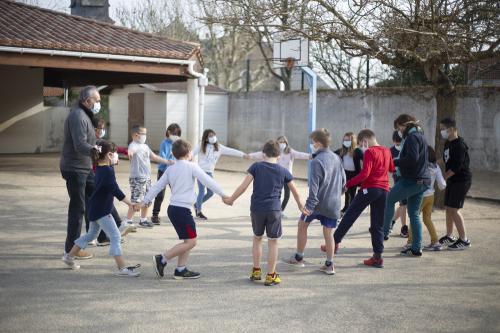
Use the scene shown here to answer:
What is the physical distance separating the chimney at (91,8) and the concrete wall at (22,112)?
1310cm

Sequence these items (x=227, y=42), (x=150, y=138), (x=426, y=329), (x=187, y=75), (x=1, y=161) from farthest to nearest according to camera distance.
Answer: (x=227, y=42) → (x=150, y=138) → (x=1, y=161) → (x=187, y=75) → (x=426, y=329)

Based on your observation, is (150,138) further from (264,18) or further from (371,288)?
(371,288)

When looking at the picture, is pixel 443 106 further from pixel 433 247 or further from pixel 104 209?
pixel 104 209

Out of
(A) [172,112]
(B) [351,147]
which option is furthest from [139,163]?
(A) [172,112]

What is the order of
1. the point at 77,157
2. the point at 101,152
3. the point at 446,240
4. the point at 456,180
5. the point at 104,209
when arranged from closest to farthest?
the point at 104,209 → the point at 101,152 → the point at 77,157 → the point at 456,180 → the point at 446,240

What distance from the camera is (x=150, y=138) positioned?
91.4 ft

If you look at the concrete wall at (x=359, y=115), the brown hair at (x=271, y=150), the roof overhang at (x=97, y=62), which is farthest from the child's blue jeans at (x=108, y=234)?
the concrete wall at (x=359, y=115)

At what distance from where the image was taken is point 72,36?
616 inches

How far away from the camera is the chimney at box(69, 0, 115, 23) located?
35.8 meters

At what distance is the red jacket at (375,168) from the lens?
7.09 meters

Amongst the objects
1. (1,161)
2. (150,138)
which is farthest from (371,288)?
(150,138)

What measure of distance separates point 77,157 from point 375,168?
11.2ft

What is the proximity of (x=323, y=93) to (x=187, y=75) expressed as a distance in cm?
785

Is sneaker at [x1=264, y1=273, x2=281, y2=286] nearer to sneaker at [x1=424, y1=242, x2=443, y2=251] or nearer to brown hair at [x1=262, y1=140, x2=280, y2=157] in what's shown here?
brown hair at [x1=262, y1=140, x2=280, y2=157]
